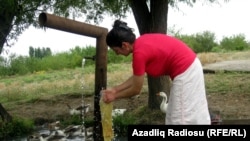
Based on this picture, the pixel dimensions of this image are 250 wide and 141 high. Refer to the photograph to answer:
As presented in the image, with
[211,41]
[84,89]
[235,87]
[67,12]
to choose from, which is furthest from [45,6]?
[211,41]

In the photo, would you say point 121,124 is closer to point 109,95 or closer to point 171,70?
point 109,95

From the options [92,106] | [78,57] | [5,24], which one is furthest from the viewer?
[78,57]

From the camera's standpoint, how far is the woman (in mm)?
3494

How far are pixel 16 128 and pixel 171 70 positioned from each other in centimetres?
560

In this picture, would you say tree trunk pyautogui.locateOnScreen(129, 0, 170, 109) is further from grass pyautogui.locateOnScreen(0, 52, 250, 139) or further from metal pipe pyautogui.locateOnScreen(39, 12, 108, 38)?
metal pipe pyautogui.locateOnScreen(39, 12, 108, 38)

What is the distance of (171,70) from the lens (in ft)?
11.9

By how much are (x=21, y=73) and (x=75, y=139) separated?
12141mm

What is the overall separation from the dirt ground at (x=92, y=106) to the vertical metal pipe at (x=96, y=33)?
119 inches

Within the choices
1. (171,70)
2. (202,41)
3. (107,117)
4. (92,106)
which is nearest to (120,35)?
(171,70)

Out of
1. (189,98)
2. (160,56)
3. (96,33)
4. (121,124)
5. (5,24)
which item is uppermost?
(5,24)

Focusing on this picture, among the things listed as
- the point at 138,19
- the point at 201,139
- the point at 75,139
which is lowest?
the point at 75,139

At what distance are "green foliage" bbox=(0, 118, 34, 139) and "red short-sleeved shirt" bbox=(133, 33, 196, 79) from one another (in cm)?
549

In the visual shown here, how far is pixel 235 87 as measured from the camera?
33.9 feet

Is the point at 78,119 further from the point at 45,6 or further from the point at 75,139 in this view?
the point at 45,6
